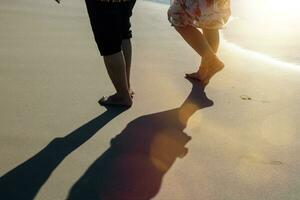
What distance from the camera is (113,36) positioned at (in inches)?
143

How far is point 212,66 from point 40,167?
6.67 ft

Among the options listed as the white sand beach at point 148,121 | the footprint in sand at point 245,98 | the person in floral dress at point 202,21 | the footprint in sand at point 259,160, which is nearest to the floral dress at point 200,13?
the person in floral dress at point 202,21

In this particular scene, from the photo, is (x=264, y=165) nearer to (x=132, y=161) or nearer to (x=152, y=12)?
(x=132, y=161)

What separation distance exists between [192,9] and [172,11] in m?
0.18

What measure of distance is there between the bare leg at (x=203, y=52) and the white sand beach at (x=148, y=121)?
105mm

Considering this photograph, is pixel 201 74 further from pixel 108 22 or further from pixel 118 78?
pixel 108 22

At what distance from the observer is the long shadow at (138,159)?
265 centimetres

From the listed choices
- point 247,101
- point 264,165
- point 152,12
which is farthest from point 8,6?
point 264,165

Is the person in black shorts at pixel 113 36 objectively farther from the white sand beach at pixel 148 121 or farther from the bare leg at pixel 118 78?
the white sand beach at pixel 148 121

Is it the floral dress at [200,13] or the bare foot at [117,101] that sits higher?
the floral dress at [200,13]

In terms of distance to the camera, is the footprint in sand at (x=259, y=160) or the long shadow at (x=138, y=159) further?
the footprint in sand at (x=259, y=160)

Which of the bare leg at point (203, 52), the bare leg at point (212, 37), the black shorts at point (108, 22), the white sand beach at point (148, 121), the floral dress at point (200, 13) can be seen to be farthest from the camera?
the bare leg at point (212, 37)

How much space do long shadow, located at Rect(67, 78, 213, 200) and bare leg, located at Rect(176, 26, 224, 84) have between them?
0.68 m

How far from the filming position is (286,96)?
14.1 feet
